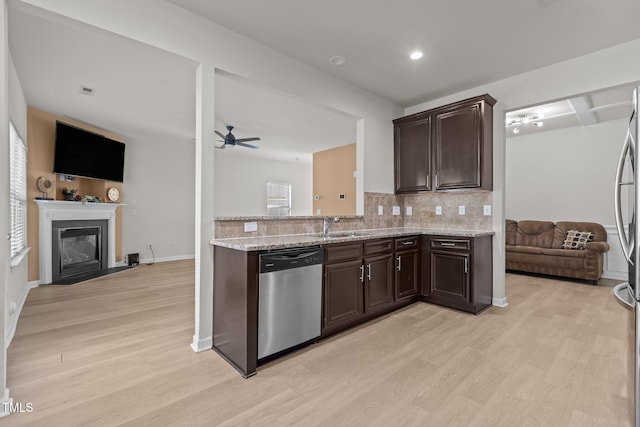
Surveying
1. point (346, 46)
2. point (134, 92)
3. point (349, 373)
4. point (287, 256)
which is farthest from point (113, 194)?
point (349, 373)

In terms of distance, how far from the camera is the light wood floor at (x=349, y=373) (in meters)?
1.69

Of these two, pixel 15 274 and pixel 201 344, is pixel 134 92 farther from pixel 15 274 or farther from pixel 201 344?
pixel 201 344

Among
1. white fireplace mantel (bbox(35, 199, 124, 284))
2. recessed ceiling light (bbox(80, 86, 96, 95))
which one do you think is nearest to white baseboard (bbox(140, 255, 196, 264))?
white fireplace mantel (bbox(35, 199, 124, 284))

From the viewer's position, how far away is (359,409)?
5.73 feet

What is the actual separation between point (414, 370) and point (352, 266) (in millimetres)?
1006

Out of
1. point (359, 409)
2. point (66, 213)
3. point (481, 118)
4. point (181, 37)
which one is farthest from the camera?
point (66, 213)

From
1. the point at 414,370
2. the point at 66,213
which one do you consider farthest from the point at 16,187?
the point at 414,370

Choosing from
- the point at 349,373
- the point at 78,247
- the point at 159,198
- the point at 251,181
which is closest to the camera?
the point at 349,373

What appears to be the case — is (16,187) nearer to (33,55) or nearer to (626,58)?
(33,55)

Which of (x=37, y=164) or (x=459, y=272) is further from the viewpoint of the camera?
(x=37, y=164)

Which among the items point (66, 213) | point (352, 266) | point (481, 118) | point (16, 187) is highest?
point (481, 118)

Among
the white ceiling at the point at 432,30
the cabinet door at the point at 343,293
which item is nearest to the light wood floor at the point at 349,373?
the cabinet door at the point at 343,293

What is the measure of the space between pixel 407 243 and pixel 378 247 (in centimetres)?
57

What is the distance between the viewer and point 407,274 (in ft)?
11.6
